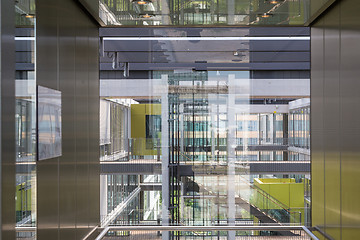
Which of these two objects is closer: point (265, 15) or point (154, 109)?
point (265, 15)

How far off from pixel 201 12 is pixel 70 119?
66.3 inches

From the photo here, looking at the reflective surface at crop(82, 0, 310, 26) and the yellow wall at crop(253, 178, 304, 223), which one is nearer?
the reflective surface at crop(82, 0, 310, 26)

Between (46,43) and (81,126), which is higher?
(46,43)

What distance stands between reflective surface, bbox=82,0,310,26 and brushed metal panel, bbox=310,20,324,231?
306 millimetres

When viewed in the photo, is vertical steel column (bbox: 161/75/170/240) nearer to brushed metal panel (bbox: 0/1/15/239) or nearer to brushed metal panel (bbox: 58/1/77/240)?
brushed metal panel (bbox: 58/1/77/240)

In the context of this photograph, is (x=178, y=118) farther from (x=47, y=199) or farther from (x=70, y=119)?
(x=47, y=199)

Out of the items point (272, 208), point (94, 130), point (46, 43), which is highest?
point (46, 43)

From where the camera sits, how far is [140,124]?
604cm

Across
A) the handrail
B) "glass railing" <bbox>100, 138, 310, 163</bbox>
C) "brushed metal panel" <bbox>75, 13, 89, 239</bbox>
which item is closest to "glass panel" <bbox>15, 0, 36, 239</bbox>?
"brushed metal panel" <bbox>75, 13, 89, 239</bbox>

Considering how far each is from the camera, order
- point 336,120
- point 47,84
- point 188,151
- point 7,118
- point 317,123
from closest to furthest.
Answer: point 7,118 → point 47,84 → point 336,120 → point 317,123 → point 188,151

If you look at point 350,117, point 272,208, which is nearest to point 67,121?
point 350,117

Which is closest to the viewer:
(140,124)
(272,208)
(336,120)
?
(336,120)

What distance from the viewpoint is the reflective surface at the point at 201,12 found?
12.4ft

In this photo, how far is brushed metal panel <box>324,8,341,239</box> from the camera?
3.77 m
